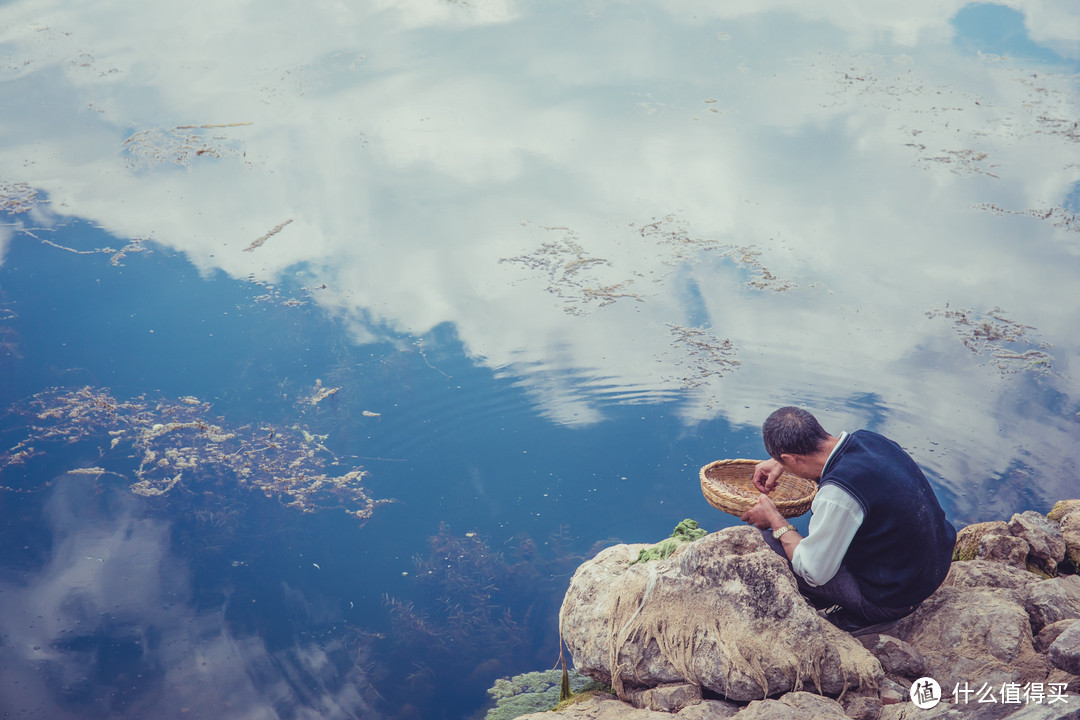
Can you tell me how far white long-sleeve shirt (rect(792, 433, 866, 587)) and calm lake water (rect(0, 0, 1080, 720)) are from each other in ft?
4.62

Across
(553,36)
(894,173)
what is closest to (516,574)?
(894,173)

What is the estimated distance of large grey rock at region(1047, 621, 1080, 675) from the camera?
2.27m

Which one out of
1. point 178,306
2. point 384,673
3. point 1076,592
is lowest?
point 384,673

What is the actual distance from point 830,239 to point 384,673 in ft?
14.8

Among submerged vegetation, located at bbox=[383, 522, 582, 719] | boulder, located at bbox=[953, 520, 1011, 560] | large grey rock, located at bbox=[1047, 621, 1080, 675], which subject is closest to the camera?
large grey rock, located at bbox=[1047, 621, 1080, 675]

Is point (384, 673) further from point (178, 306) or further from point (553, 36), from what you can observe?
point (553, 36)

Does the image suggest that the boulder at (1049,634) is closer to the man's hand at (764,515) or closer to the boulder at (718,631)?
the boulder at (718,631)

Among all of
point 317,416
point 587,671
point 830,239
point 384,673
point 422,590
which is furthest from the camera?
point 830,239

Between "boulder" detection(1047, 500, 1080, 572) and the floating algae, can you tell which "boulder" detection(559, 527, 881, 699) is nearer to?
"boulder" detection(1047, 500, 1080, 572)

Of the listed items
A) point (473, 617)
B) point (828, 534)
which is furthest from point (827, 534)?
point (473, 617)

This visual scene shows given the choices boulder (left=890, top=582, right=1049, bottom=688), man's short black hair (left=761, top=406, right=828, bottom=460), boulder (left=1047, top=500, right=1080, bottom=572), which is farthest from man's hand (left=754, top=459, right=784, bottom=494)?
boulder (left=1047, top=500, right=1080, bottom=572)

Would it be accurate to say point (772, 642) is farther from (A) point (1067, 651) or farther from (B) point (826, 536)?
(A) point (1067, 651)

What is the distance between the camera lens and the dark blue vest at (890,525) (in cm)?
247

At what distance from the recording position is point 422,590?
3.70m
